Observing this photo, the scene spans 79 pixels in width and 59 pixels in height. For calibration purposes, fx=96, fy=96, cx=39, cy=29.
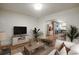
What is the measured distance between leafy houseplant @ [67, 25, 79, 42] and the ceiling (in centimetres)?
36

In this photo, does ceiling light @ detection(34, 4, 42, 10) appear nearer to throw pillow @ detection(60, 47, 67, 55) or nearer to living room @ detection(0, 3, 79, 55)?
living room @ detection(0, 3, 79, 55)

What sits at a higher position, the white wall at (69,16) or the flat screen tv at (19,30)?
the white wall at (69,16)

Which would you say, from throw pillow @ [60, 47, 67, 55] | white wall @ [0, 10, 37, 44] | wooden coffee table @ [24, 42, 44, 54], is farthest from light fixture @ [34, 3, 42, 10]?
throw pillow @ [60, 47, 67, 55]

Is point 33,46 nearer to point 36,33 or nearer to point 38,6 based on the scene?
point 36,33

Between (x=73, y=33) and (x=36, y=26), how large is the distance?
2.09 feet

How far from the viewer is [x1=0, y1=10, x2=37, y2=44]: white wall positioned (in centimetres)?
155

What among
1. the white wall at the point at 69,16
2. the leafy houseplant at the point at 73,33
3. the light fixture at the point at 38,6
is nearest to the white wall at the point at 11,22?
the light fixture at the point at 38,6

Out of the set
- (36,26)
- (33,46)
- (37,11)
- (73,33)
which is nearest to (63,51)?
(73,33)

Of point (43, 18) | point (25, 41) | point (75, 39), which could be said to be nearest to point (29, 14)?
point (43, 18)

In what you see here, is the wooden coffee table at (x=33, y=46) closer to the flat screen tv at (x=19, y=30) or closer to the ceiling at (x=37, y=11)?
the flat screen tv at (x=19, y=30)

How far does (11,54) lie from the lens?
156cm

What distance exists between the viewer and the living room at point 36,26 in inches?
61.4

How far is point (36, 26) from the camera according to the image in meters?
1.63

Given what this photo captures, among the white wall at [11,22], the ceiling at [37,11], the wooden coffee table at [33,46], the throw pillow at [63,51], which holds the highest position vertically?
the ceiling at [37,11]
